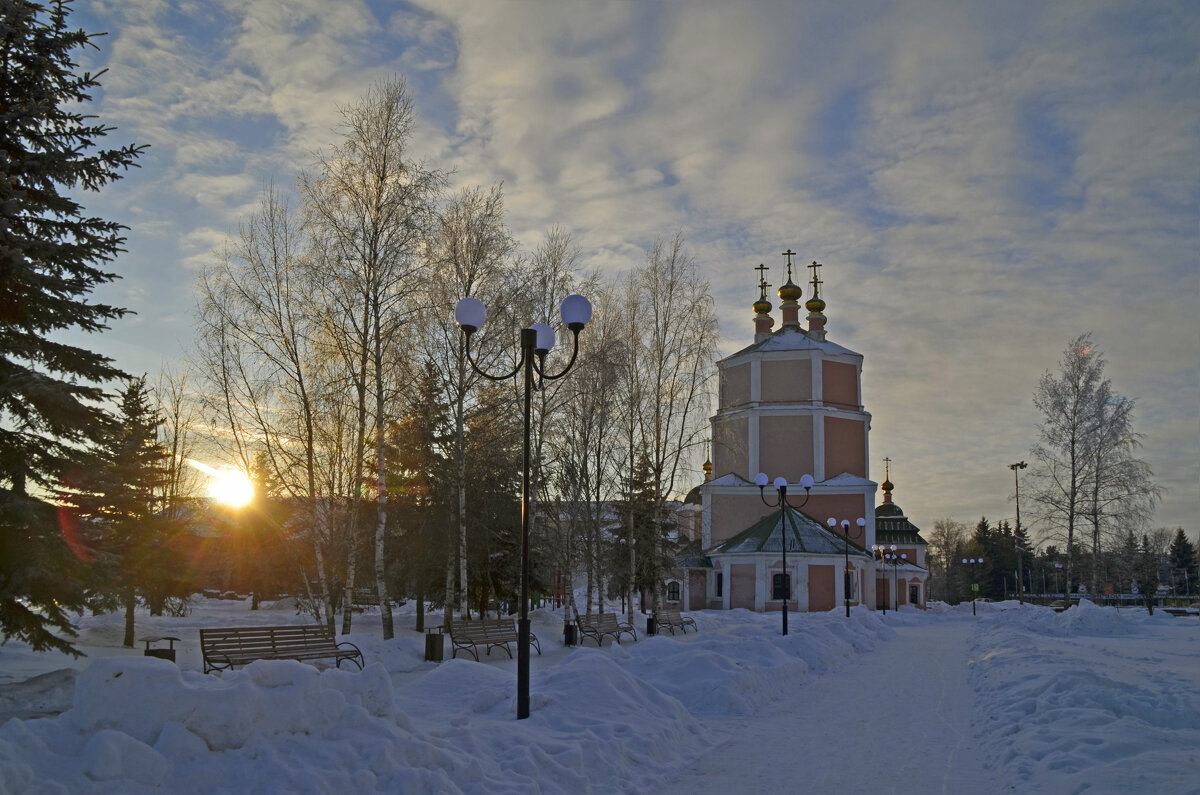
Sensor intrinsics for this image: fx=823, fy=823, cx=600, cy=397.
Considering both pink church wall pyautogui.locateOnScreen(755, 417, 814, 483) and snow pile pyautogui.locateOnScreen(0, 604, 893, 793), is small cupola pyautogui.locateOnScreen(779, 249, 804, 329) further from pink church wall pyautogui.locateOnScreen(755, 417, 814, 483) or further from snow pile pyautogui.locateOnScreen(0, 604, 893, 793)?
snow pile pyautogui.locateOnScreen(0, 604, 893, 793)

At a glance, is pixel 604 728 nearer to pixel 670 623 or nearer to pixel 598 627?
pixel 598 627

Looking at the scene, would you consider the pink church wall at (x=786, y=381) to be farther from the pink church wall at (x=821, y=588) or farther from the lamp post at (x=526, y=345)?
the lamp post at (x=526, y=345)

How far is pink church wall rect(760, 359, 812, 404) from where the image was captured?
46.6 m

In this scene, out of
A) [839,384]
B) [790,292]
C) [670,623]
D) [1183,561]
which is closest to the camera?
[670,623]

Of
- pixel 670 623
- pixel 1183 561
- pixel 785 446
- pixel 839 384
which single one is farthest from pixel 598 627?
pixel 1183 561

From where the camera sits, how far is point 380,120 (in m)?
18.0

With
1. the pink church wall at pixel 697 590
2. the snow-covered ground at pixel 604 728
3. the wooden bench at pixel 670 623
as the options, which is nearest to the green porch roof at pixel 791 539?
the pink church wall at pixel 697 590

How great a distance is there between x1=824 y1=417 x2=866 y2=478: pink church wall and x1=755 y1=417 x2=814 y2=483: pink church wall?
138cm

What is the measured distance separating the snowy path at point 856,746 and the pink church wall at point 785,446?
31.0m

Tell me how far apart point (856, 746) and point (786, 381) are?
39.0m

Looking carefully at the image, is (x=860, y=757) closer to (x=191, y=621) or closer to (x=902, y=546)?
(x=191, y=621)

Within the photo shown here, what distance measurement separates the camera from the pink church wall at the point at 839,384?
47.0 metres

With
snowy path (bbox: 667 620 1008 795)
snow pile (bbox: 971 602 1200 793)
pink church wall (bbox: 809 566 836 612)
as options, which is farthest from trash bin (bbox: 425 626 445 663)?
pink church wall (bbox: 809 566 836 612)

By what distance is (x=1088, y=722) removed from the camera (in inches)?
342
